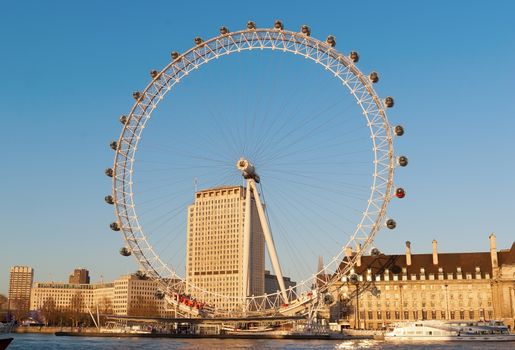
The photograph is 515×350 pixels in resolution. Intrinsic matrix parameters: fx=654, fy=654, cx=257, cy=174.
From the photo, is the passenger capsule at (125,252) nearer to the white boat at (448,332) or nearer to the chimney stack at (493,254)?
the white boat at (448,332)

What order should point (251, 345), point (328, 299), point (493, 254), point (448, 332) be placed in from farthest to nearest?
1. point (493, 254)
2. point (448, 332)
3. point (328, 299)
4. point (251, 345)

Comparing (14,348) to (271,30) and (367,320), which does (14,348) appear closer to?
(271,30)

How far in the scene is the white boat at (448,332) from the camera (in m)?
98.3

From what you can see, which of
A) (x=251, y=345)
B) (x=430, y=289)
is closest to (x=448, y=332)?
(x=430, y=289)

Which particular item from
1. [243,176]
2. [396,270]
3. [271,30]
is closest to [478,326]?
[396,270]

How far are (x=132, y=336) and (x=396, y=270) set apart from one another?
5399 cm

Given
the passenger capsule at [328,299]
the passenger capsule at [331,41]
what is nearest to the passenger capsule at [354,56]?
the passenger capsule at [331,41]

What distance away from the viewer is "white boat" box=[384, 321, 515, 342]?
98312mm

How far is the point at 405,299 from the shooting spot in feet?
429

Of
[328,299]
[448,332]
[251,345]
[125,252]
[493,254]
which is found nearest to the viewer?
[251,345]

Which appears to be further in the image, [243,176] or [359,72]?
[243,176]

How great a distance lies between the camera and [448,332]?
99.6 meters

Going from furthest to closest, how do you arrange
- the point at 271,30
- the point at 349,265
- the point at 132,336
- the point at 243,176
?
the point at 132,336
the point at 349,265
the point at 243,176
the point at 271,30

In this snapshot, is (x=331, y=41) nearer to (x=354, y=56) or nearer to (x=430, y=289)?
(x=354, y=56)
